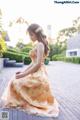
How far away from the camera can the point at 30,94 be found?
6.26m

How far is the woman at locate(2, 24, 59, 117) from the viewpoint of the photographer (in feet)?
20.4

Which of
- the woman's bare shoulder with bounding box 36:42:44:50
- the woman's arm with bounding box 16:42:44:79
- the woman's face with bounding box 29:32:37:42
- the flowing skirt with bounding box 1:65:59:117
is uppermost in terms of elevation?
the woman's face with bounding box 29:32:37:42

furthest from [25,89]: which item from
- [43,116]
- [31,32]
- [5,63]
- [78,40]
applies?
[78,40]

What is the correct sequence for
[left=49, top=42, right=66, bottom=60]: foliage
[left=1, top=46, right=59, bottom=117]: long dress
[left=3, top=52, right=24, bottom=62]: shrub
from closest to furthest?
[left=1, top=46, right=59, bottom=117]: long dress
[left=3, top=52, right=24, bottom=62]: shrub
[left=49, top=42, right=66, bottom=60]: foliage

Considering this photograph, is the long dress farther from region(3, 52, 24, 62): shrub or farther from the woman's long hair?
region(3, 52, 24, 62): shrub

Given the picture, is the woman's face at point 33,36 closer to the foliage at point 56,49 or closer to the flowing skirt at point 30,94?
the flowing skirt at point 30,94

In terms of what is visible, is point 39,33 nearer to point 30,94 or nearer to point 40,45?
point 40,45

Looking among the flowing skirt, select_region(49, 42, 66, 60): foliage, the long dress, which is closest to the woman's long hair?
→ the long dress

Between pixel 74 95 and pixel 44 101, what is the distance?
350cm

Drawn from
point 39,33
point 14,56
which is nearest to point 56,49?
point 14,56

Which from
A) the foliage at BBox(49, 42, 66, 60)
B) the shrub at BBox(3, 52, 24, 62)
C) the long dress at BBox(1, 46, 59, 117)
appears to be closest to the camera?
the long dress at BBox(1, 46, 59, 117)

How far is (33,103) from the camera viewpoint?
20.6 feet

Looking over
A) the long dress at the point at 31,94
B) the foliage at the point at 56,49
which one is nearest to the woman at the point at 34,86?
the long dress at the point at 31,94

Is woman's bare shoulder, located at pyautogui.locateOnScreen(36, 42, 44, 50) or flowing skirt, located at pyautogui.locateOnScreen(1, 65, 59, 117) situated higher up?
woman's bare shoulder, located at pyautogui.locateOnScreen(36, 42, 44, 50)
